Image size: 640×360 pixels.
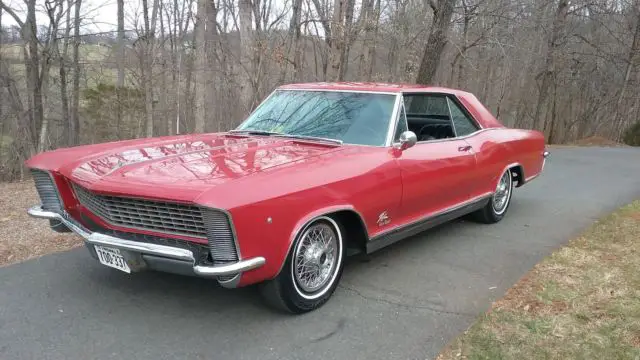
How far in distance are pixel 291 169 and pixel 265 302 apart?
3.09 ft

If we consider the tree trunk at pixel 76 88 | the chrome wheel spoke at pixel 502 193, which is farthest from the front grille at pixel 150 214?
the tree trunk at pixel 76 88

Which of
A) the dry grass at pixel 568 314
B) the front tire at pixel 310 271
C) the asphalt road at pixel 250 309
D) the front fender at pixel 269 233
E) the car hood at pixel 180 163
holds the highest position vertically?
the car hood at pixel 180 163

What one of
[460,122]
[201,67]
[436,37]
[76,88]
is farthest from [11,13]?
[460,122]

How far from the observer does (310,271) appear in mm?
3553

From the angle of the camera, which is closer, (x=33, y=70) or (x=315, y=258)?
(x=315, y=258)

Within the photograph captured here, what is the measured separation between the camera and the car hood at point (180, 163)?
10.00ft

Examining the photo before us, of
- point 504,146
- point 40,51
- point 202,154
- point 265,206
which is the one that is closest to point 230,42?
point 40,51

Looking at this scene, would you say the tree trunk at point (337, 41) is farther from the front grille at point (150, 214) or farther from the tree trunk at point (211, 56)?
the front grille at point (150, 214)

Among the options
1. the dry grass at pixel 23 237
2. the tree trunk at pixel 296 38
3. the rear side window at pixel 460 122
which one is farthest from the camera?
the tree trunk at pixel 296 38

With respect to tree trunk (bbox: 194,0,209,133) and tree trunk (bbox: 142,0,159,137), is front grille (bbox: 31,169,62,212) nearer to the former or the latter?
tree trunk (bbox: 142,0,159,137)

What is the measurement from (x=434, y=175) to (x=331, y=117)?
1061mm

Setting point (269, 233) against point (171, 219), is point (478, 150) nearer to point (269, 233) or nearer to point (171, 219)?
point (269, 233)

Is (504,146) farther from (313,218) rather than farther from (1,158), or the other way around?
(1,158)

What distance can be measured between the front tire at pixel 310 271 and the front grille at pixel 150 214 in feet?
2.09
